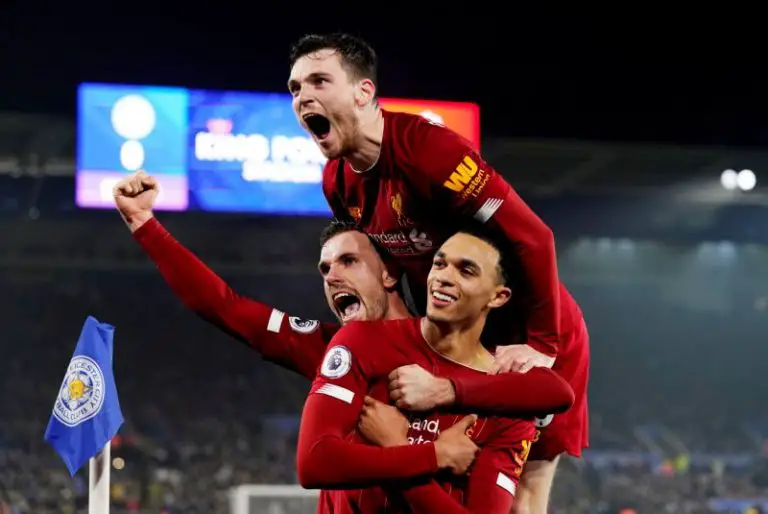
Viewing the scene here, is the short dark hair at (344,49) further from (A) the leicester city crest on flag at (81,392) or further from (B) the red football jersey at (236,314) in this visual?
(A) the leicester city crest on flag at (81,392)

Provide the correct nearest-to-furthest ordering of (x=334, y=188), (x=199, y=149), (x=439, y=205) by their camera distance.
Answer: (x=439, y=205)
(x=334, y=188)
(x=199, y=149)

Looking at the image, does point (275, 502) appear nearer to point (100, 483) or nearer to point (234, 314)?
point (100, 483)

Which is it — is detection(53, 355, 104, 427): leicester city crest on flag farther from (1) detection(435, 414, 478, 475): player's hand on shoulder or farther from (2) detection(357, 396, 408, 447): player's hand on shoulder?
(1) detection(435, 414, 478, 475): player's hand on shoulder

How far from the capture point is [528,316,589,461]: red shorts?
2.85 metres

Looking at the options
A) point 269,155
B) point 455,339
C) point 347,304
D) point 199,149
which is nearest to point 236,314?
point 347,304

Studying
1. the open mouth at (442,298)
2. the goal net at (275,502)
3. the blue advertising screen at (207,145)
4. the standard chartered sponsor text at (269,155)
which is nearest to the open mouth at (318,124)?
the open mouth at (442,298)

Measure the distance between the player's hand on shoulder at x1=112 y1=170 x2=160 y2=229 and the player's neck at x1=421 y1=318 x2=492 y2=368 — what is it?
0.76m

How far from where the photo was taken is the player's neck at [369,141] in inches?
95.5

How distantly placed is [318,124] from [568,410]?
39.6 inches

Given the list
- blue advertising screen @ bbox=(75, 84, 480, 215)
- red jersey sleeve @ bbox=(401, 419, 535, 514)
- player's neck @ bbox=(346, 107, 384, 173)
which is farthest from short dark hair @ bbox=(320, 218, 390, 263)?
blue advertising screen @ bbox=(75, 84, 480, 215)

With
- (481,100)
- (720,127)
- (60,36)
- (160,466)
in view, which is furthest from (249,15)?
(160,466)

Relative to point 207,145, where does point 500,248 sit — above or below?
below

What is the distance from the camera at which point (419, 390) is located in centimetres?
215

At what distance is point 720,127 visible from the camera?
10.6 m
